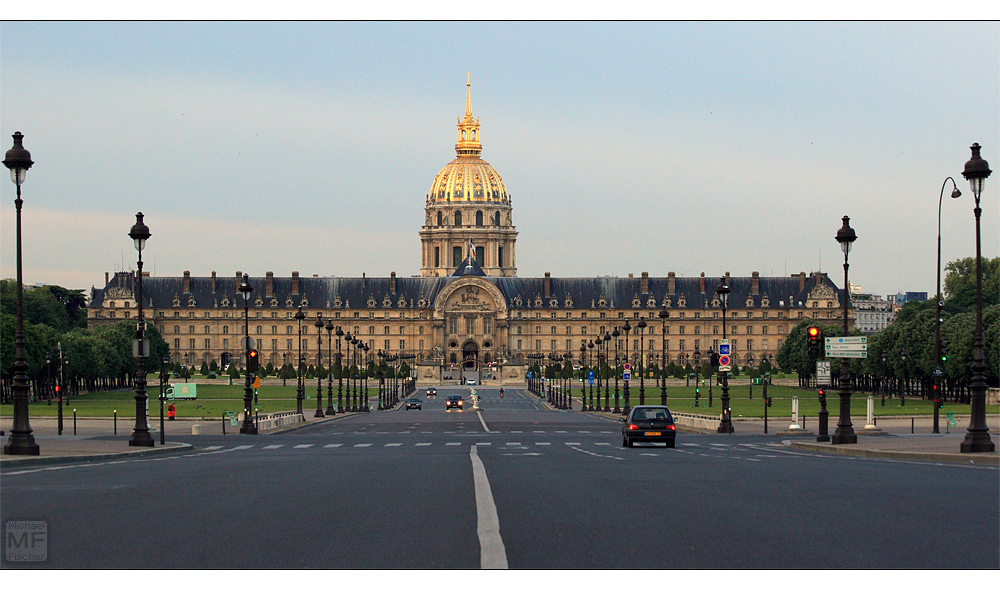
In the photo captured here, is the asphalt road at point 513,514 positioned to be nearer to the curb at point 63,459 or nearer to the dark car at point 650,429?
the curb at point 63,459

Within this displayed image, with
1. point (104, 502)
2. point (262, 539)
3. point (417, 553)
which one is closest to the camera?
point (417, 553)

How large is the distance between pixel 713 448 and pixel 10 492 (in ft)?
81.7

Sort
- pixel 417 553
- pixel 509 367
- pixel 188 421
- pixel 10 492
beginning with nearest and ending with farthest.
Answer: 1. pixel 417 553
2. pixel 10 492
3. pixel 188 421
4. pixel 509 367

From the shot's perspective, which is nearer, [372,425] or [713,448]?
[713,448]

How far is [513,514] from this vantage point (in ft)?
53.0

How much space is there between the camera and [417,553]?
41.9 ft

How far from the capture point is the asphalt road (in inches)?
494

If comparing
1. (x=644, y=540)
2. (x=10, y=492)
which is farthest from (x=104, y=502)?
(x=644, y=540)

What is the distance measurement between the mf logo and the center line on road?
3911 mm

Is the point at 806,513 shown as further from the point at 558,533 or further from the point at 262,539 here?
the point at 262,539

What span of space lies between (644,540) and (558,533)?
1011 millimetres

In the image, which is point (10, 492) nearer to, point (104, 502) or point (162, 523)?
point (104, 502)

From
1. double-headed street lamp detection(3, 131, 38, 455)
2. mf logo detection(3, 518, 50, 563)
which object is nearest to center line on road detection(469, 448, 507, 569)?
mf logo detection(3, 518, 50, 563)

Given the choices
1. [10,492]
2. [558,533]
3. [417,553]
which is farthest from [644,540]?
[10,492]
